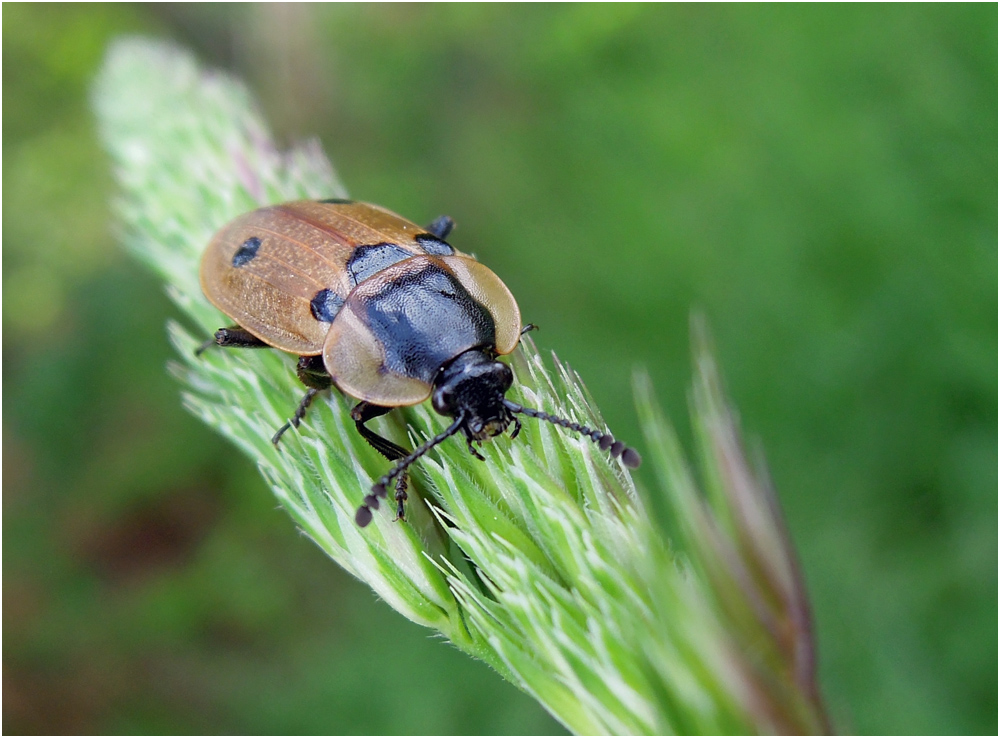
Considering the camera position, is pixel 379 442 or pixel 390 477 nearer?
pixel 390 477

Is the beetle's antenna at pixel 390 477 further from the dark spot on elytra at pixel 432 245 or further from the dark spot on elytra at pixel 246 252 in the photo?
the dark spot on elytra at pixel 246 252

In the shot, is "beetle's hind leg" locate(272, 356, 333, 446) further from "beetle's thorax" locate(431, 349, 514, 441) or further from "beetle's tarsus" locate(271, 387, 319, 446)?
"beetle's thorax" locate(431, 349, 514, 441)

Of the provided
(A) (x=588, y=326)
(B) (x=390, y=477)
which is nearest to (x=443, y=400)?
(B) (x=390, y=477)

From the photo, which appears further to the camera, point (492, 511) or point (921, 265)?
point (921, 265)

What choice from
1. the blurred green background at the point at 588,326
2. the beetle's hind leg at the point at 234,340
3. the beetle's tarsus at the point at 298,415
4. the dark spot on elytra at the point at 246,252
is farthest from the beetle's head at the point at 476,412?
the blurred green background at the point at 588,326

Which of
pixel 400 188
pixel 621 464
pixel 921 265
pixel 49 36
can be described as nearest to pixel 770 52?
pixel 921 265

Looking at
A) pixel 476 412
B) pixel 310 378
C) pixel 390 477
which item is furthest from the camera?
pixel 310 378

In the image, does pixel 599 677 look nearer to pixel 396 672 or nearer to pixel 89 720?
pixel 396 672

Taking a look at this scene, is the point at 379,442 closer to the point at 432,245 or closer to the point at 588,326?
the point at 432,245
